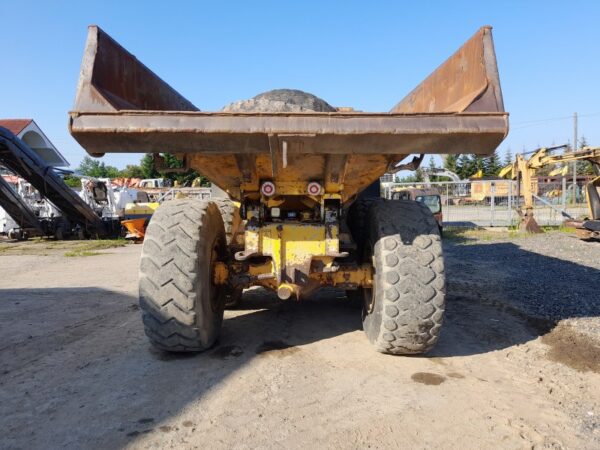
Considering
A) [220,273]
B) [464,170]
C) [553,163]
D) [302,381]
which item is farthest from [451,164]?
[302,381]

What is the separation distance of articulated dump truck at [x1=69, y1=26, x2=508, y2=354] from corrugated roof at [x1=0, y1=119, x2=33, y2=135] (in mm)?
29666

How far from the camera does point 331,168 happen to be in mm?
3467

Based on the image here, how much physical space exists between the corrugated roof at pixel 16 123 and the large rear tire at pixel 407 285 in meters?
31.3

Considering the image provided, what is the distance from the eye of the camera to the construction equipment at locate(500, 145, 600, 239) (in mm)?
12913

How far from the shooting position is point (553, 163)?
15758mm

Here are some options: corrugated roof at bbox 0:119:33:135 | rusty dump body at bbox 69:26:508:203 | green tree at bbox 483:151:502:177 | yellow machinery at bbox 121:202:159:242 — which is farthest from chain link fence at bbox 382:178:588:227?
green tree at bbox 483:151:502:177

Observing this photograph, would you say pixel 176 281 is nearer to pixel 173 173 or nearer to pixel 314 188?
pixel 314 188

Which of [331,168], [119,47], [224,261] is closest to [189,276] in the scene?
[224,261]

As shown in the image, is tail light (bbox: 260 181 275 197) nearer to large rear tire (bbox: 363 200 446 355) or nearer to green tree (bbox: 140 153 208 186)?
green tree (bbox: 140 153 208 186)

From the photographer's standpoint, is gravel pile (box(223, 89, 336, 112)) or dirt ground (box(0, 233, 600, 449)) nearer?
dirt ground (box(0, 233, 600, 449))

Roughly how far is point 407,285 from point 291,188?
4.09 feet

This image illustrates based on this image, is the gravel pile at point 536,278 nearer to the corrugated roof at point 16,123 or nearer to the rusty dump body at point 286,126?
the rusty dump body at point 286,126

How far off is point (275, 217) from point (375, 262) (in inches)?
38.4

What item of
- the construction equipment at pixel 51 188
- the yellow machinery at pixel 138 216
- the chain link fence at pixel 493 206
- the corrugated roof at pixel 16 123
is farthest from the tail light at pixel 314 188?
the corrugated roof at pixel 16 123
